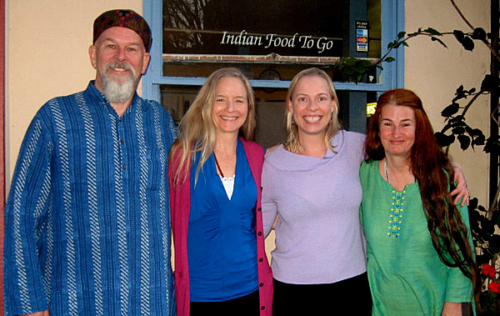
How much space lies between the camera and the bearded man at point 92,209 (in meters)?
1.49

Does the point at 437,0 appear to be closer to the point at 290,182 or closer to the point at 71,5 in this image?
the point at 290,182

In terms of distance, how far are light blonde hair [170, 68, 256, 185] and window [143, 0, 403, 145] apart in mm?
696

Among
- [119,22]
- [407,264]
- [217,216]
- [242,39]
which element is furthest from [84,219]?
[242,39]

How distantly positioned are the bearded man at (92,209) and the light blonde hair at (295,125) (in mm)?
767

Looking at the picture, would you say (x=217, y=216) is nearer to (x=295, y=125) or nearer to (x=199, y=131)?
(x=199, y=131)

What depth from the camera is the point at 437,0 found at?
2.95 metres

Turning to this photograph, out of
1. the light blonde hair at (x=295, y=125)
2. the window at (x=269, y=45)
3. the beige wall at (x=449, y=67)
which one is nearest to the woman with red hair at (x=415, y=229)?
the light blonde hair at (x=295, y=125)

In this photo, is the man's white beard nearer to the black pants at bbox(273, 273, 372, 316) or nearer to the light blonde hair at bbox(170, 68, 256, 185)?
the light blonde hair at bbox(170, 68, 256, 185)

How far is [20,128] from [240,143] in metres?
1.43

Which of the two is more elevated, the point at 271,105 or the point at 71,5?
the point at 71,5

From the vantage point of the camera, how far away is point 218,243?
183cm

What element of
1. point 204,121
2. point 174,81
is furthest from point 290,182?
point 174,81

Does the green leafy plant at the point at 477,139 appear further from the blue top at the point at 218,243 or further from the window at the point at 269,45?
the blue top at the point at 218,243

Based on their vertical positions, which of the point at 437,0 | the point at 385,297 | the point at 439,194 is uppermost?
the point at 437,0
